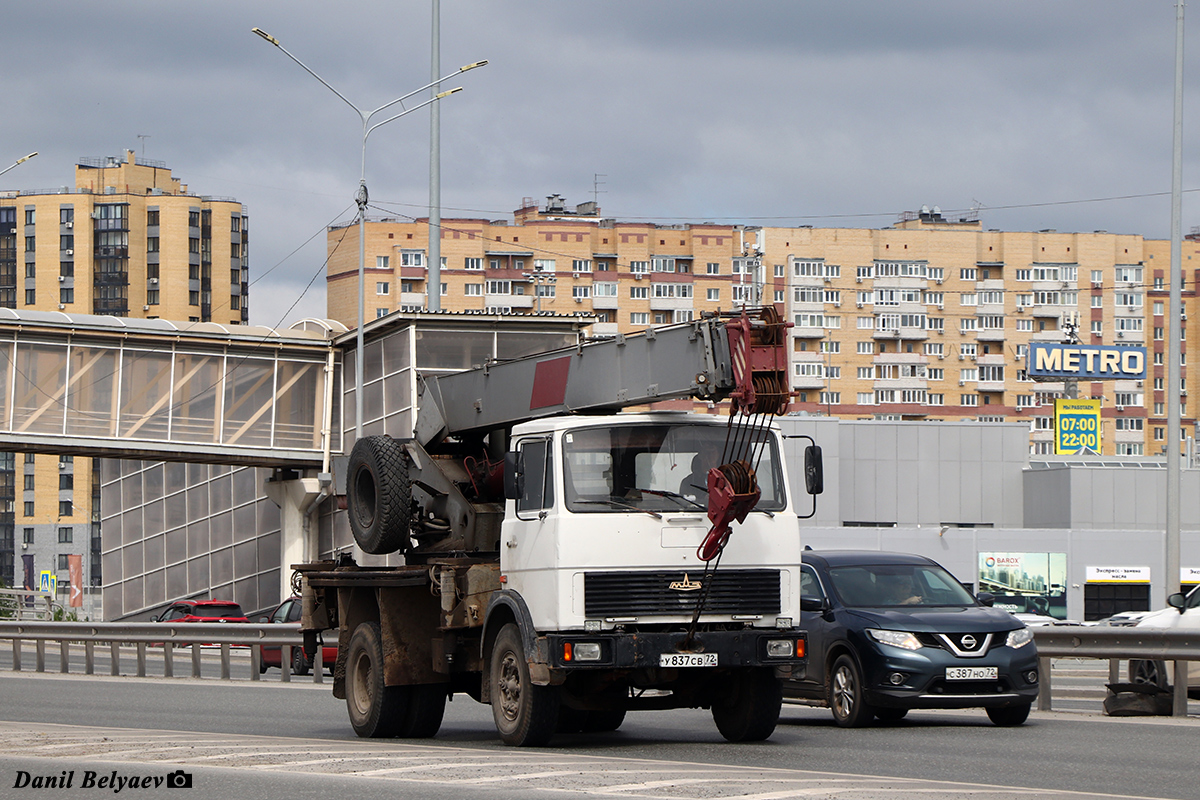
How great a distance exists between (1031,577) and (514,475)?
47.9 metres

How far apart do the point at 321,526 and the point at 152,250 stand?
3527 inches

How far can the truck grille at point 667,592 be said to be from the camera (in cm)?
1195

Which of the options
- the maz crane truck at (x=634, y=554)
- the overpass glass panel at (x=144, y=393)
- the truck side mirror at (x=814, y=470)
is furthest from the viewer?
the overpass glass panel at (x=144, y=393)

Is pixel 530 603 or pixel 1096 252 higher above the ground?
pixel 1096 252

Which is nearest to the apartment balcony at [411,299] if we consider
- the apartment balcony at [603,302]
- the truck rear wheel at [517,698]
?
the apartment balcony at [603,302]

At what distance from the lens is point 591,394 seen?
43.2 feet

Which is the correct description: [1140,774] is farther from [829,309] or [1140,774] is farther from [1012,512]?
[829,309]

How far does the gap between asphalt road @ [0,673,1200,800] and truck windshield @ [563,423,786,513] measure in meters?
1.84

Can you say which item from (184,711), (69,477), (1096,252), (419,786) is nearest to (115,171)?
(69,477)

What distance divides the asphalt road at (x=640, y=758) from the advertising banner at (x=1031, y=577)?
136 ft

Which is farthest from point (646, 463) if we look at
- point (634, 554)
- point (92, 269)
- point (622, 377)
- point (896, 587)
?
point (92, 269)

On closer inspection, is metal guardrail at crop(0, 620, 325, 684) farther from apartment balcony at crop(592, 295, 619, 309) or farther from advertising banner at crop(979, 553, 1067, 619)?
apartment balcony at crop(592, 295, 619, 309)

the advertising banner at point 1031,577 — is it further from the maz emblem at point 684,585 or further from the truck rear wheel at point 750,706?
the maz emblem at point 684,585

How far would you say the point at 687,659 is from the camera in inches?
470
